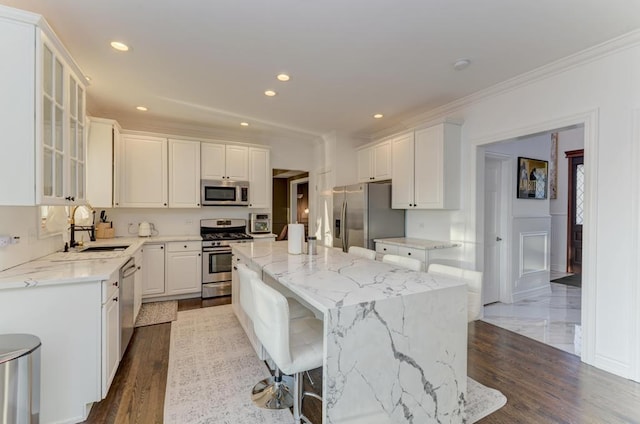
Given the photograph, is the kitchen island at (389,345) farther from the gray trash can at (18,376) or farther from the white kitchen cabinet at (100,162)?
the white kitchen cabinet at (100,162)

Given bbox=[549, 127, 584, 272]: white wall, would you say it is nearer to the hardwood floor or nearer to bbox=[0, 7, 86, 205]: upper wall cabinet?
the hardwood floor

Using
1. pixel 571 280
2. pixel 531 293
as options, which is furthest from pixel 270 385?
pixel 571 280

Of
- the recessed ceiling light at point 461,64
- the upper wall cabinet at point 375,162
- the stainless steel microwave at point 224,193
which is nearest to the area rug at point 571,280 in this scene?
the upper wall cabinet at point 375,162

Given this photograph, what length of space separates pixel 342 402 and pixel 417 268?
1303 mm

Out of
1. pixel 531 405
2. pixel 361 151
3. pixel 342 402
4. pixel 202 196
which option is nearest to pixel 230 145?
pixel 202 196

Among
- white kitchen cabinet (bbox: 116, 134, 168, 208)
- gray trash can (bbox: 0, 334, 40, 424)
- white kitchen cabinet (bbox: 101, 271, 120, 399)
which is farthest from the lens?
white kitchen cabinet (bbox: 116, 134, 168, 208)

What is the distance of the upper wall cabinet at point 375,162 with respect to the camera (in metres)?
4.57

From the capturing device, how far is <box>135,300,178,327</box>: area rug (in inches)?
139

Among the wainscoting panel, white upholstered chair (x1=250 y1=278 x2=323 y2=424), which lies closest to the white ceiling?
white upholstered chair (x1=250 y1=278 x2=323 y2=424)

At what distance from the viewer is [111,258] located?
259 cm

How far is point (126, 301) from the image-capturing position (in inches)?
105

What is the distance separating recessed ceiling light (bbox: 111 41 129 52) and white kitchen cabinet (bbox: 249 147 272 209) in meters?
2.55

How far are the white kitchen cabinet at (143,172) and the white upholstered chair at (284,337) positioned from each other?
3.37 meters

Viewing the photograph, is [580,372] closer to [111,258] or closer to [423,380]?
[423,380]
